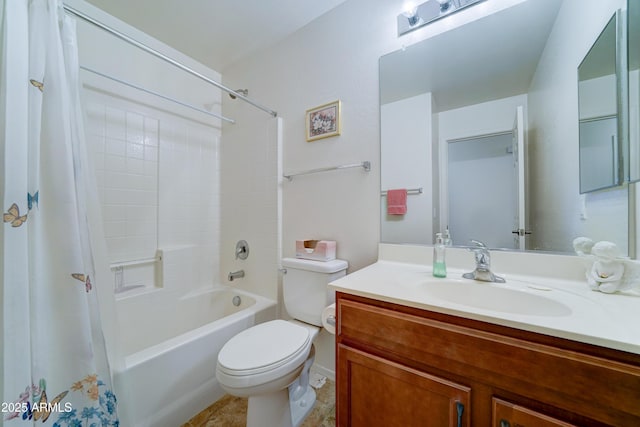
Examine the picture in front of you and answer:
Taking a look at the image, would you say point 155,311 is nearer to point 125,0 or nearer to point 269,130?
point 269,130

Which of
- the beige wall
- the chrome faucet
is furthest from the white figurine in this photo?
the beige wall

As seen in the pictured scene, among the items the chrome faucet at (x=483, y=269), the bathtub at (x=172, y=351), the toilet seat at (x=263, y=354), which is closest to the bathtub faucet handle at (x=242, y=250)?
the bathtub at (x=172, y=351)

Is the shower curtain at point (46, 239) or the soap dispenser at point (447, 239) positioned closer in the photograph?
the shower curtain at point (46, 239)

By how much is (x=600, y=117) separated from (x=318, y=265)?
50.1 inches

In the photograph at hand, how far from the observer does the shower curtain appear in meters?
0.66

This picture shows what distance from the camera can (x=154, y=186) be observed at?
175 cm

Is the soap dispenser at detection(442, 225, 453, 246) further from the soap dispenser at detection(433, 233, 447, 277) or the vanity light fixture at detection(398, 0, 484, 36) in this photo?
the vanity light fixture at detection(398, 0, 484, 36)

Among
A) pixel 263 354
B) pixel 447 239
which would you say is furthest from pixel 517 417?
pixel 263 354

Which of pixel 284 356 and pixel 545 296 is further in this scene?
pixel 284 356

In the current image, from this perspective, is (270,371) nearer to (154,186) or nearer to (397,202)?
(397,202)

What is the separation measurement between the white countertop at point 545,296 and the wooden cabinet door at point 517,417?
187mm

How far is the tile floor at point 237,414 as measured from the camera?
1177 mm

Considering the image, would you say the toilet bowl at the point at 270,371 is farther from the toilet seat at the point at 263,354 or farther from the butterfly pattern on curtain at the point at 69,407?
the butterfly pattern on curtain at the point at 69,407

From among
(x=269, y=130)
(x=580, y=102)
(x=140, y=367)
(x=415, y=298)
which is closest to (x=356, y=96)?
(x=269, y=130)
